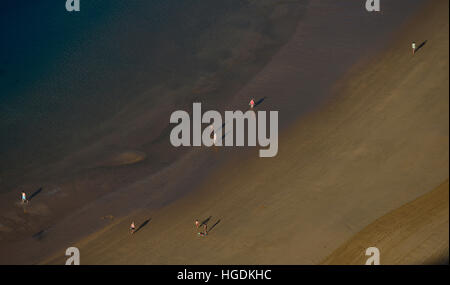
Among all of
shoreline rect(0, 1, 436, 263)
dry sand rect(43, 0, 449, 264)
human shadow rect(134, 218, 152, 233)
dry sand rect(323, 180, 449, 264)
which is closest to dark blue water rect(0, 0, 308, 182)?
shoreline rect(0, 1, 436, 263)

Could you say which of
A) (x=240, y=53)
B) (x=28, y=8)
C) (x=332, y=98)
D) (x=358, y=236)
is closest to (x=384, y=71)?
(x=332, y=98)

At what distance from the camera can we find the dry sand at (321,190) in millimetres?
31484

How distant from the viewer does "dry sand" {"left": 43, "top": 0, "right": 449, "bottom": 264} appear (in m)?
31.5

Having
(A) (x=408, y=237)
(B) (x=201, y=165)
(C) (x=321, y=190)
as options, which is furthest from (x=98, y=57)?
(A) (x=408, y=237)

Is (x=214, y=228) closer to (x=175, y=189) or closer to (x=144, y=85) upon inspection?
(x=175, y=189)

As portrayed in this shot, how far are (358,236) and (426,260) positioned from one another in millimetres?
2985

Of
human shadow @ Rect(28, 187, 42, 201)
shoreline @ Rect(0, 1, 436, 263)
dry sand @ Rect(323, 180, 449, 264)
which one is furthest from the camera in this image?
human shadow @ Rect(28, 187, 42, 201)

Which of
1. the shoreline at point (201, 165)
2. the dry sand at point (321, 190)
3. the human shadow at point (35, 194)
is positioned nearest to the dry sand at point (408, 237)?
the dry sand at point (321, 190)

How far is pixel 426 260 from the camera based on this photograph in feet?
98.6

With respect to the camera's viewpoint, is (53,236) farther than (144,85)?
No

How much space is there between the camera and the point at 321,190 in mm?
33625

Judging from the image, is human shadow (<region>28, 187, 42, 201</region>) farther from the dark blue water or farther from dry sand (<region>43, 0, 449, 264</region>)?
dry sand (<region>43, 0, 449, 264</region>)

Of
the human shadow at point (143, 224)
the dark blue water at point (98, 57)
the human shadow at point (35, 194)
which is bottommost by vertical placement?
the human shadow at point (143, 224)

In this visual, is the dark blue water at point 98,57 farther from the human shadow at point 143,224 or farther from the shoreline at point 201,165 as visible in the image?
the human shadow at point 143,224
